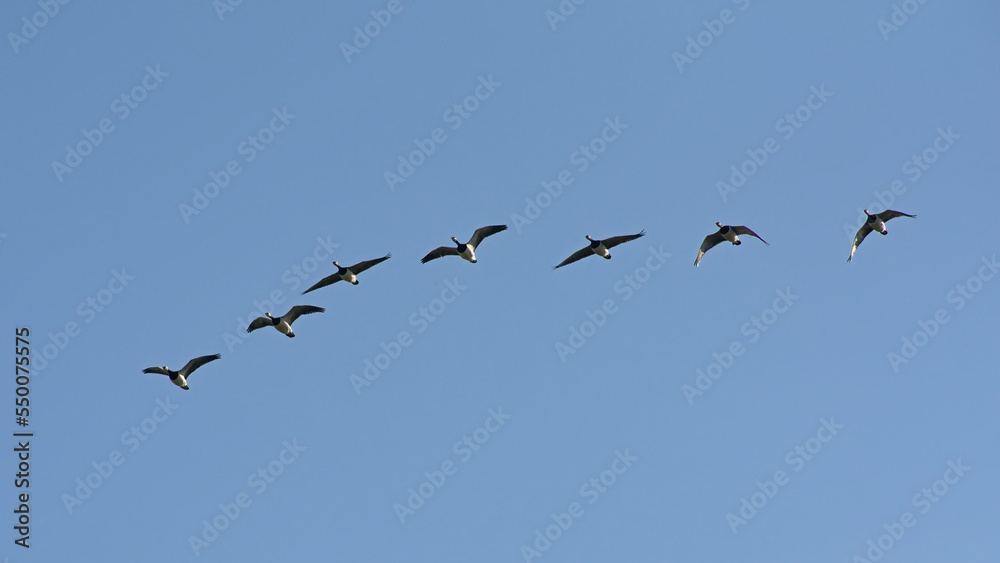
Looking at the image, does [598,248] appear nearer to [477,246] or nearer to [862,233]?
[477,246]

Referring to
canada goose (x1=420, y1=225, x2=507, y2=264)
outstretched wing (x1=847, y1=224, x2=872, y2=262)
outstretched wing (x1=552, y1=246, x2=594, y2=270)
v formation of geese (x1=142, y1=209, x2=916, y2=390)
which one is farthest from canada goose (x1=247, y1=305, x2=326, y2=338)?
outstretched wing (x1=847, y1=224, x2=872, y2=262)

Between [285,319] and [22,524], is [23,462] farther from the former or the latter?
[285,319]

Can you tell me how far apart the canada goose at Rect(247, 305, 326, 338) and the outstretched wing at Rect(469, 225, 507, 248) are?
6844 mm

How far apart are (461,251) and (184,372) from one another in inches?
518

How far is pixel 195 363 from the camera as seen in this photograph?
161ft

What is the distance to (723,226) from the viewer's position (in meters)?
45.9

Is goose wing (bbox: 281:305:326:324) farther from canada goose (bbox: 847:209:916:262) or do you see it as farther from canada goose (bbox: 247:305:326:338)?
canada goose (bbox: 847:209:916:262)

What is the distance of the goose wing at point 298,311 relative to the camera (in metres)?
47.5

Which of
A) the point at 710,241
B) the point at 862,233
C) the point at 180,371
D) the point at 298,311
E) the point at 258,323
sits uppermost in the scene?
the point at 862,233

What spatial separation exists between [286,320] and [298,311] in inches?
23.7

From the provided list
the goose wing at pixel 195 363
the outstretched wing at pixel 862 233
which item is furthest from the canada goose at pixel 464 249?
the outstretched wing at pixel 862 233

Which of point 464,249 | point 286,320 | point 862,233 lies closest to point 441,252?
point 464,249

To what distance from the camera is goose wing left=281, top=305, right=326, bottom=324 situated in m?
47.5

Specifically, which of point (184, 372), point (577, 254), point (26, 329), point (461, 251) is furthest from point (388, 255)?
point (26, 329)
